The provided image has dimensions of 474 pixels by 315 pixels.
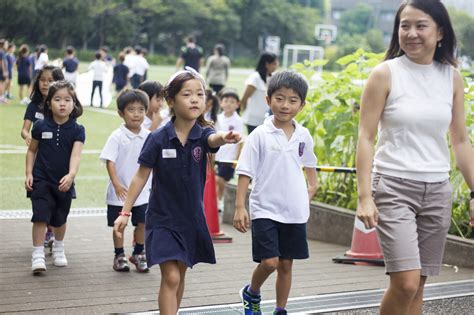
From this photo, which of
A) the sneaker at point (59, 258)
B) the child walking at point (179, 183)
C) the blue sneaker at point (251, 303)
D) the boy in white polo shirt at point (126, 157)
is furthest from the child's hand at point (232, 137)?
the sneaker at point (59, 258)

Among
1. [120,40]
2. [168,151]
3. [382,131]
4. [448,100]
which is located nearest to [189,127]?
[168,151]

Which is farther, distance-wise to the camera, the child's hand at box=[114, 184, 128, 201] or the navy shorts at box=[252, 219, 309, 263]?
the child's hand at box=[114, 184, 128, 201]

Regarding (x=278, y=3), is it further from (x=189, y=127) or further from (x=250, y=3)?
(x=189, y=127)

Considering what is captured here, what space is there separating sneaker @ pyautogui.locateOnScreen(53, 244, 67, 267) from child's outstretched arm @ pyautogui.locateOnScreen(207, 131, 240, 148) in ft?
8.33

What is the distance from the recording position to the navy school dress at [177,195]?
4.78 metres

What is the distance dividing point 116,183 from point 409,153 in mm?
2953

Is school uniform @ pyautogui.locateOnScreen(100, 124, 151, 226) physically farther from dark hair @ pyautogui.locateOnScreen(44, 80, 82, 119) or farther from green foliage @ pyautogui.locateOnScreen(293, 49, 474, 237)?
green foliage @ pyautogui.locateOnScreen(293, 49, 474, 237)

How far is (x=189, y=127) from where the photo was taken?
16.0 ft

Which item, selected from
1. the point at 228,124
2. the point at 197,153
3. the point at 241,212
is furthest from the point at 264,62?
the point at 197,153

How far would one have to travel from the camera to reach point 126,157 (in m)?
6.82

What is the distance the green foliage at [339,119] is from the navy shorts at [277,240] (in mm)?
3578

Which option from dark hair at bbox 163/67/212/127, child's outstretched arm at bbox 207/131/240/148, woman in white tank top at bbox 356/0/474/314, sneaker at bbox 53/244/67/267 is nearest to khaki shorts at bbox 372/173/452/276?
woman in white tank top at bbox 356/0/474/314

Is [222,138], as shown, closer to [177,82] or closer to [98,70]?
[177,82]

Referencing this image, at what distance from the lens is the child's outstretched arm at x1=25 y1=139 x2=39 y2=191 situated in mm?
6641
